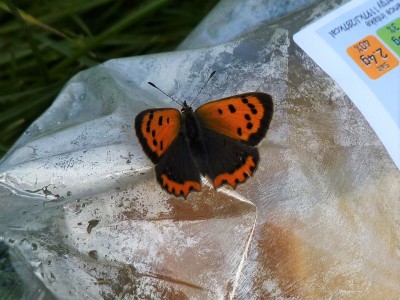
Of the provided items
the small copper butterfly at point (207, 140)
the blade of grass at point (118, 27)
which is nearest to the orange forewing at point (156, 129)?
the small copper butterfly at point (207, 140)

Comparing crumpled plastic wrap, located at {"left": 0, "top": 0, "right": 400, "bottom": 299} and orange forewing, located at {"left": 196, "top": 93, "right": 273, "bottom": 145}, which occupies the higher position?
orange forewing, located at {"left": 196, "top": 93, "right": 273, "bottom": 145}

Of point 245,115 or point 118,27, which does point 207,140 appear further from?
point 118,27

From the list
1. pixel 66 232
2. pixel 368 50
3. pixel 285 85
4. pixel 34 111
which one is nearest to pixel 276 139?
pixel 285 85

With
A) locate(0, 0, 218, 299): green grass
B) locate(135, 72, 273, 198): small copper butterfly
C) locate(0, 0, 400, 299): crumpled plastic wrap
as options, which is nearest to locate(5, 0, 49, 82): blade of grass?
locate(0, 0, 218, 299): green grass

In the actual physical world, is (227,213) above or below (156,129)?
below

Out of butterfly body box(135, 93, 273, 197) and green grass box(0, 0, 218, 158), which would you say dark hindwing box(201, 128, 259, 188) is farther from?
green grass box(0, 0, 218, 158)

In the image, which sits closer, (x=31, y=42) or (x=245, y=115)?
(x=245, y=115)

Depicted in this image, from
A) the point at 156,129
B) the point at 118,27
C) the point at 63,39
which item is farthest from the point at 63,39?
the point at 156,129

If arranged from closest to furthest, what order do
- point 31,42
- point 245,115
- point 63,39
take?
point 245,115
point 31,42
point 63,39
